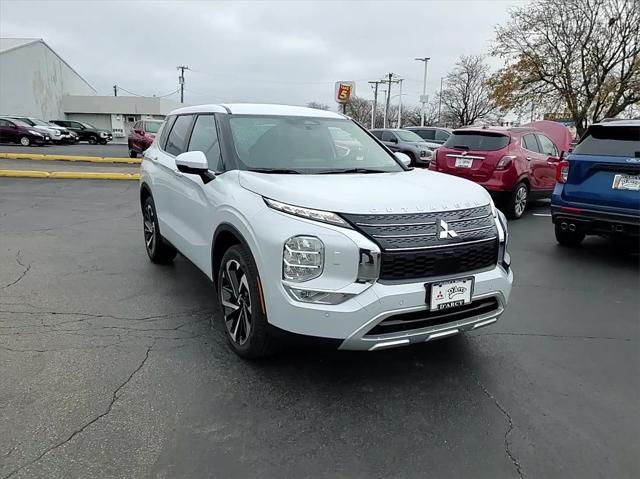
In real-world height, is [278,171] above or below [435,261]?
above

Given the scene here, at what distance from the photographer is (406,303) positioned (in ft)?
8.97

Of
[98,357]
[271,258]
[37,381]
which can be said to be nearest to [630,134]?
[271,258]

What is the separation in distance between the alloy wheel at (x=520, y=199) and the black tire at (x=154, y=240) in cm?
637

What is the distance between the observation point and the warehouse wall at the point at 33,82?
128 ft

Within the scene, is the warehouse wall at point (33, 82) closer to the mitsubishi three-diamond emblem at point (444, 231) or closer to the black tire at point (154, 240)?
the black tire at point (154, 240)

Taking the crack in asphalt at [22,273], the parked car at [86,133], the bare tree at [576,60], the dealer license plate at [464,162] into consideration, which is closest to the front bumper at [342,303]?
the crack in asphalt at [22,273]

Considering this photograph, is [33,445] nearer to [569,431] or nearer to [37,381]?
[37,381]

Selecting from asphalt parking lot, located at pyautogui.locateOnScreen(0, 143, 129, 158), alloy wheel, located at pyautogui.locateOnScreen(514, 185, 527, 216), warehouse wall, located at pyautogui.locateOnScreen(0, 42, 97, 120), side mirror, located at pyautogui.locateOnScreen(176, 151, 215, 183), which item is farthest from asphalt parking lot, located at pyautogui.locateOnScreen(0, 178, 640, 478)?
warehouse wall, located at pyautogui.locateOnScreen(0, 42, 97, 120)

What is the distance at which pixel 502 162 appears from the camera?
855 centimetres

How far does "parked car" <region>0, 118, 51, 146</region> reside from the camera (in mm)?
27406

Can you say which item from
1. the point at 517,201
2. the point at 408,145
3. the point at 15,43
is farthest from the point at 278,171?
the point at 15,43

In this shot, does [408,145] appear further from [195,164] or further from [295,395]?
[295,395]

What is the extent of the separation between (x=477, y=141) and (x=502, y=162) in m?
0.71

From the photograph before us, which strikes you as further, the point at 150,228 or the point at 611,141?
the point at 611,141
